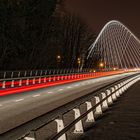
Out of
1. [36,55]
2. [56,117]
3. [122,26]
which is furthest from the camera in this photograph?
[122,26]

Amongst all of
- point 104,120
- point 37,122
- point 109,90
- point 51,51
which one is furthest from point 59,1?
point 37,122

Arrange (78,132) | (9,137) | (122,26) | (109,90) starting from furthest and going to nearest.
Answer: (122,26) → (109,90) → (78,132) → (9,137)

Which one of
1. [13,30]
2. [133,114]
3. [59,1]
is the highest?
[59,1]

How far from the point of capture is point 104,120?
14.3 m

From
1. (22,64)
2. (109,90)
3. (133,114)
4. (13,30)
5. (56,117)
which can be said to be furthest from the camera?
(22,64)

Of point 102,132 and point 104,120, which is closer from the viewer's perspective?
point 102,132

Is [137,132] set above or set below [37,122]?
below

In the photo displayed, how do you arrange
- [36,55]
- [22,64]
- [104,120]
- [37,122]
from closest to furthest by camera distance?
[37,122] → [104,120] → [22,64] → [36,55]

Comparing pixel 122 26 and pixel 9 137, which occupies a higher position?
pixel 122 26

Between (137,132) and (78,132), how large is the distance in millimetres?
1651

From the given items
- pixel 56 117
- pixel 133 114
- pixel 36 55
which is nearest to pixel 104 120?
pixel 133 114

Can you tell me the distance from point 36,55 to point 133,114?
67086 mm

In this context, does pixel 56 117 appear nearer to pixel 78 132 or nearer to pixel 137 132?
pixel 78 132

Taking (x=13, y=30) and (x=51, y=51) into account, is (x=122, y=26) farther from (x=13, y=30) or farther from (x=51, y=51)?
(x=13, y=30)
